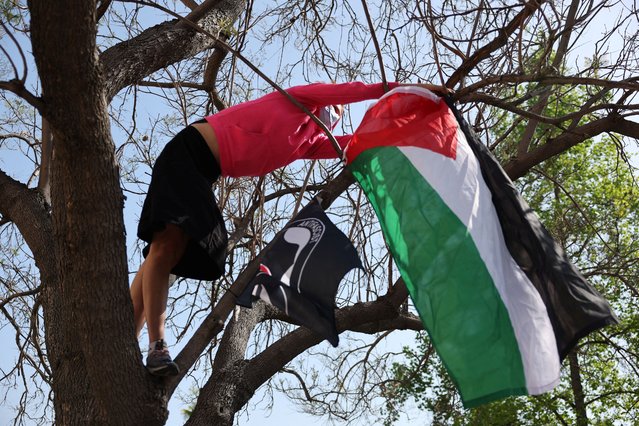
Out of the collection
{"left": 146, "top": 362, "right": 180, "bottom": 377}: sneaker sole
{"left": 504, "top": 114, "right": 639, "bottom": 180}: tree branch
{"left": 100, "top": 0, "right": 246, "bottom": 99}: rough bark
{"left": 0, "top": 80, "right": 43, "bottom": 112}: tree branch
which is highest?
{"left": 100, "top": 0, "right": 246, "bottom": 99}: rough bark

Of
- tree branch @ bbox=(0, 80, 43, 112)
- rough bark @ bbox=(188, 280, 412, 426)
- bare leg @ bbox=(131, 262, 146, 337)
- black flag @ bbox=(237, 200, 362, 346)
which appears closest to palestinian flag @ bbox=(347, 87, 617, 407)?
black flag @ bbox=(237, 200, 362, 346)

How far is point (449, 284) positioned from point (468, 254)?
141 mm

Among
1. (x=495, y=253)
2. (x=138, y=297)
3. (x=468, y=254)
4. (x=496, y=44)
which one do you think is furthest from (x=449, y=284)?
(x=496, y=44)

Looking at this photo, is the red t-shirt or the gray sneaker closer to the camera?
the gray sneaker

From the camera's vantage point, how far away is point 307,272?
2971 millimetres

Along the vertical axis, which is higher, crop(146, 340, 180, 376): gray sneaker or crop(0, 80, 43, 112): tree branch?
crop(0, 80, 43, 112): tree branch

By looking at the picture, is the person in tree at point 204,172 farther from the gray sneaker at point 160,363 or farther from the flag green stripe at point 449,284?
the flag green stripe at point 449,284

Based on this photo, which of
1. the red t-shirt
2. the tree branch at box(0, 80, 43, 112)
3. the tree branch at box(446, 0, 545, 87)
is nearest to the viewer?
the tree branch at box(0, 80, 43, 112)

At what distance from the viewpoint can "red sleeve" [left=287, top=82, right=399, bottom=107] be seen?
3.20 m

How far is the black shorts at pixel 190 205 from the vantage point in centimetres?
283

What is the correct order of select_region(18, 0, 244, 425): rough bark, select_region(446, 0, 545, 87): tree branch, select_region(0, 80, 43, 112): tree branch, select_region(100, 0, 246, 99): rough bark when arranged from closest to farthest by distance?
select_region(0, 80, 43, 112): tree branch → select_region(18, 0, 244, 425): rough bark → select_region(446, 0, 545, 87): tree branch → select_region(100, 0, 246, 99): rough bark

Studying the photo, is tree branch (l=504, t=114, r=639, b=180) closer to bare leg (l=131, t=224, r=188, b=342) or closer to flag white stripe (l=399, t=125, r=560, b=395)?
flag white stripe (l=399, t=125, r=560, b=395)

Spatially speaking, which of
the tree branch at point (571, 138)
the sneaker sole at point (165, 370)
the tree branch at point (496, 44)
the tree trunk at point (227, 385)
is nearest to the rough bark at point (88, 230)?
the sneaker sole at point (165, 370)

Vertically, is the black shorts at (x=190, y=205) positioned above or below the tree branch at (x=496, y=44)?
below
